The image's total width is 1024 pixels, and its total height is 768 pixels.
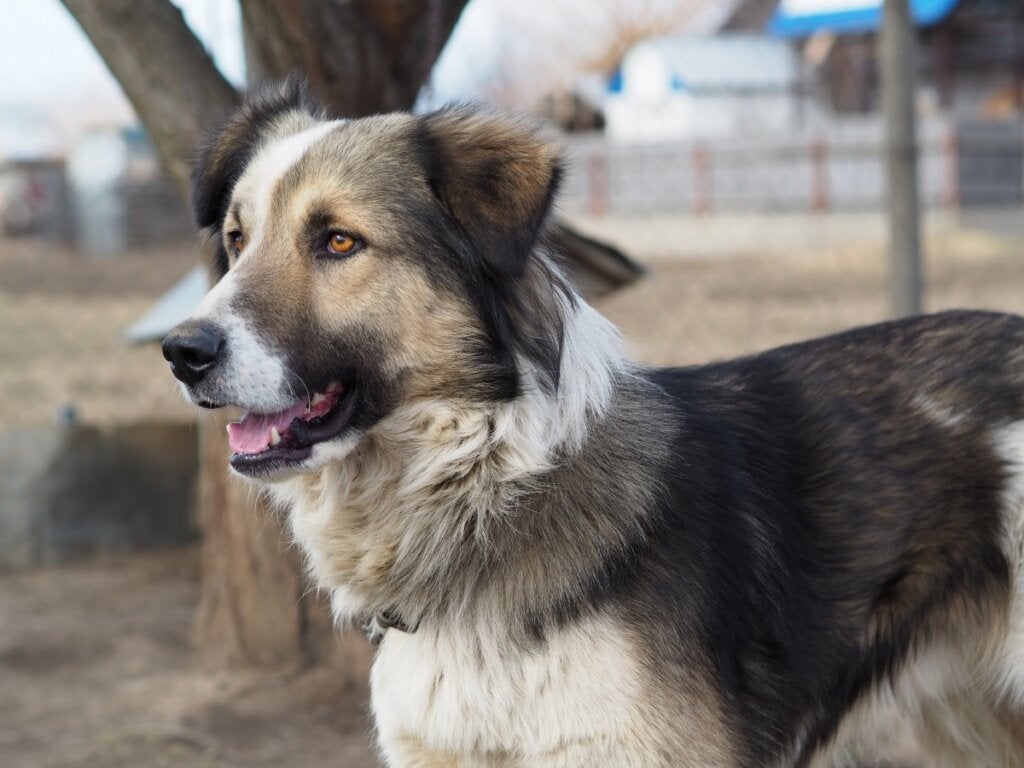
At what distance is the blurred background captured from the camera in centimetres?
441

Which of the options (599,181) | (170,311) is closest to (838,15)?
(599,181)

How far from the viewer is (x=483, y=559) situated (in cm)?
279

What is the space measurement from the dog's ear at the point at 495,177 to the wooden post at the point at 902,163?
9.71ft

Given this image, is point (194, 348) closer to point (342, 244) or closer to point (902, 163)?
point (342, 244)

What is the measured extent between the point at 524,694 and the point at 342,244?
110cm

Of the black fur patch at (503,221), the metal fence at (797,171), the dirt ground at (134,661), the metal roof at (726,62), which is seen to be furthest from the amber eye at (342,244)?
the metal roof at (726,62)

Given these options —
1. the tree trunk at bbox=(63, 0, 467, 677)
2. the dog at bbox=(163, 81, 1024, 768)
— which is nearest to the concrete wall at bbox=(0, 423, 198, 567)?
the tree trunk at bbox=(63, 0, 467, 677)

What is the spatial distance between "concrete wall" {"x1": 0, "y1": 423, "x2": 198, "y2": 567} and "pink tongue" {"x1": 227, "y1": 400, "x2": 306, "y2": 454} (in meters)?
3.73

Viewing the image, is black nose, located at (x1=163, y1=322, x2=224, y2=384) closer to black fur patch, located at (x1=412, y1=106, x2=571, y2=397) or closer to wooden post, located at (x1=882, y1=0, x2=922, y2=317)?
black fur patch, located at (x1=412, y1=106, x2=571, y2=397)

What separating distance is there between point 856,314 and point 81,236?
20.7 m

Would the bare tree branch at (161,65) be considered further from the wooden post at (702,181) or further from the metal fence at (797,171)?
the wooden post at (702,181)

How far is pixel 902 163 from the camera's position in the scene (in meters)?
5.46

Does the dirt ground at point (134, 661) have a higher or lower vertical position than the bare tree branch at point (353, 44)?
lower

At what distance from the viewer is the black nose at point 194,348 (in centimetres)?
258
